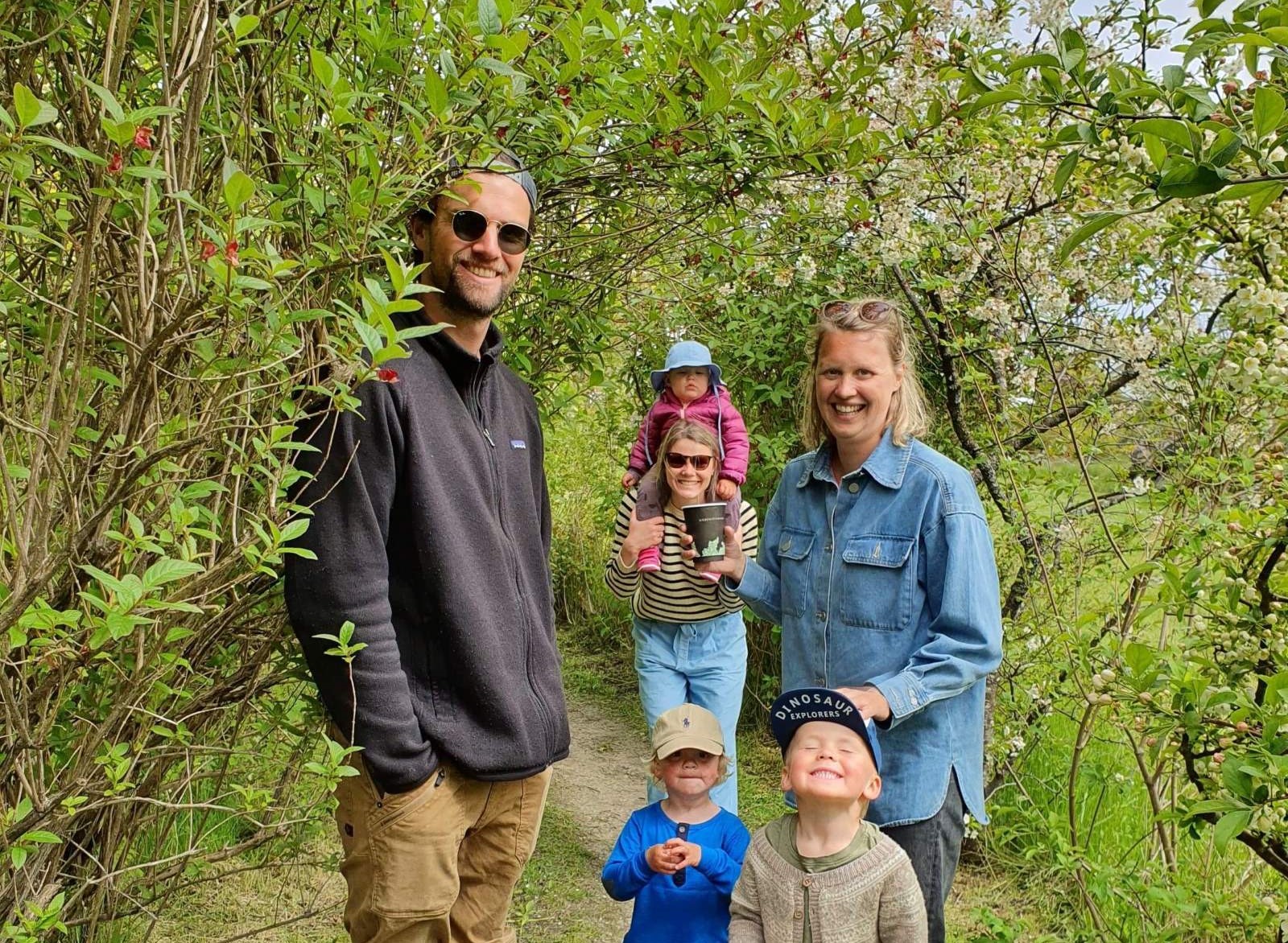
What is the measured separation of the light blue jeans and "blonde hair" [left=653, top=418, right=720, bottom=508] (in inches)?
19.2

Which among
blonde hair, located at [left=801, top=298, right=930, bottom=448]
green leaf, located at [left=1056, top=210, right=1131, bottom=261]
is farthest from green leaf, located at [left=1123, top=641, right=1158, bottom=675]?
green leaf, located at [left=1056, top=210, right=1131, bottom=261]

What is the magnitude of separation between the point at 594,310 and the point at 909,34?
1683 millimetres

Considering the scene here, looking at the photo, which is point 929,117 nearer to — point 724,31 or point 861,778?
point 724,31

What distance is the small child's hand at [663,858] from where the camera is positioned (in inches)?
103

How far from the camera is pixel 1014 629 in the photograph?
3.89m

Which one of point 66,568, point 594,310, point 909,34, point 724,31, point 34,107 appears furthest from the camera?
point 909,34

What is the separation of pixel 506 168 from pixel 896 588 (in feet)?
4.09

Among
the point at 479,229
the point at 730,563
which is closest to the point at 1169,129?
the point at 479,229

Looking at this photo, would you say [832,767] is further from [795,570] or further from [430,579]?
[430,579]

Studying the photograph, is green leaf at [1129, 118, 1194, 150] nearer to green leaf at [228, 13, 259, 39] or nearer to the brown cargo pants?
green leaf at [228, 13, 259, 39]

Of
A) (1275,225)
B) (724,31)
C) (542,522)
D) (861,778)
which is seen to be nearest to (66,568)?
(542,522)

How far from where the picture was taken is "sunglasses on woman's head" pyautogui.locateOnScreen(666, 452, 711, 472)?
3.89 meters

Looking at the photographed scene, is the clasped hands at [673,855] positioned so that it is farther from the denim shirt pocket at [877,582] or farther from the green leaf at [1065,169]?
the green leaf at [1065,169]

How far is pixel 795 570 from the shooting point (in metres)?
2.45
